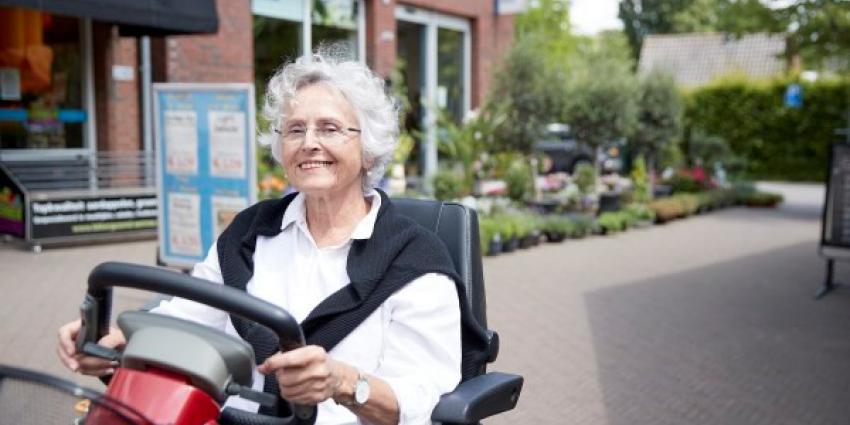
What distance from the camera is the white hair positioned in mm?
2529

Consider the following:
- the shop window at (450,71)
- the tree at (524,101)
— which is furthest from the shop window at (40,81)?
the shop window at (450,71)

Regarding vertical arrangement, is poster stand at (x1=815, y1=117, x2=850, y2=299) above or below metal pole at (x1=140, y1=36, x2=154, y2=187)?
below

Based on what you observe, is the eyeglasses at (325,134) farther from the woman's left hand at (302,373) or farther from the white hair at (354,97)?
the woman's left hand at (302,373)

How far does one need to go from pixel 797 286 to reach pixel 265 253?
7924 millimetres

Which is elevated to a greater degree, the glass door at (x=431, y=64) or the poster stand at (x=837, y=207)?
the glass door at (x=431, y=64)

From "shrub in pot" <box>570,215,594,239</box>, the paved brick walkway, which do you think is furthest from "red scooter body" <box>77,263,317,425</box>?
"shrub in pot" <box>570,215,594,239</box>

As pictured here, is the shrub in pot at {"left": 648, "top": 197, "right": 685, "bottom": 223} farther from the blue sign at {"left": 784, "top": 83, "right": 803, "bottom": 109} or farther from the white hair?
the blue sign at {"left": 784, "top": 83, "right": 803, "bottom": 109}

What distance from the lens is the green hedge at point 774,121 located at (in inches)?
1094

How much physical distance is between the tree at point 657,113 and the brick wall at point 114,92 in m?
8.19

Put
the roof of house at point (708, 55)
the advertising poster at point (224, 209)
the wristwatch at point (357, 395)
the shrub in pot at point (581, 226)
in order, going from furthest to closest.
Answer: the roof of house at point (708, 55) → the shrub in pot at point (581, 226) → the advertising poster at point (224, 209) → the wristwatch at point (357, 395)

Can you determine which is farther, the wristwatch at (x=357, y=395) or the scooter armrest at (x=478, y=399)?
the scooter armrest at (x=478, y=399)

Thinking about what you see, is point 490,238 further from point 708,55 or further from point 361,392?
point 708,55

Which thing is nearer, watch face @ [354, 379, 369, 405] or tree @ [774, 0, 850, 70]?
watch face @ [354, 379, 369, 405]

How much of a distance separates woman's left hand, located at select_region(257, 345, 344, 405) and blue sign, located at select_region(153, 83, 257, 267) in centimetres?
533
